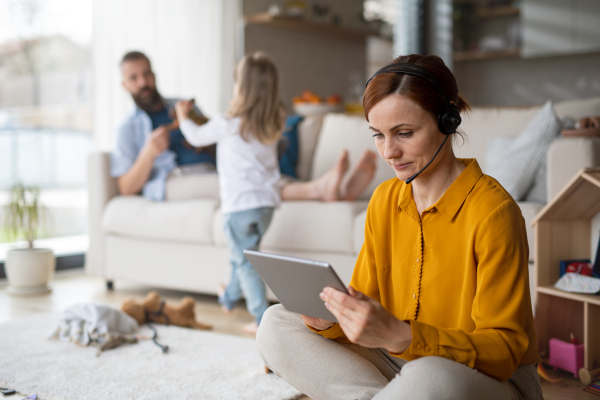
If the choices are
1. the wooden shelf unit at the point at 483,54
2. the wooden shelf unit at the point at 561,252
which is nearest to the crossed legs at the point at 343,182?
the wooden shelf unit at the point at 561,252

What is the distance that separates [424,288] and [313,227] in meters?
1.38

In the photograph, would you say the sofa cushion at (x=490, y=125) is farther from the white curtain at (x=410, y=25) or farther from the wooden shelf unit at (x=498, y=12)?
the wooden shelf unit at (x=498, y=12)

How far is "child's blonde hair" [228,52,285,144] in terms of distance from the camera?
241 cm

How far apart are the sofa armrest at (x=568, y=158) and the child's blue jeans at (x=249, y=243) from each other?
3.47 ft

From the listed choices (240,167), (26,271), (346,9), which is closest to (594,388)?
(240,167)

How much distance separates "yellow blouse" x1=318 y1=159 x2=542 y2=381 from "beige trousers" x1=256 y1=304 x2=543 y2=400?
0.09 feet

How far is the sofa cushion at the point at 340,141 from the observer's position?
3.06 m

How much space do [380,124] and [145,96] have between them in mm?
2441

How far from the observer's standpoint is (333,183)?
260 centimetres

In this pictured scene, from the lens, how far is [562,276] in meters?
1.83

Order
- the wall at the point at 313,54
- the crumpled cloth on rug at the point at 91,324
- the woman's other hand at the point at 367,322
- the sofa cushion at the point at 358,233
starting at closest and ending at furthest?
the woman's other hand at the point at 367,322 < the crumpled cloth on rug at the point at 91,324 < the sofa cushion at the point at 358,233 < the wall at the point at 313,54

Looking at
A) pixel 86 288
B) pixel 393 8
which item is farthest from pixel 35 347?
pixel 393 8

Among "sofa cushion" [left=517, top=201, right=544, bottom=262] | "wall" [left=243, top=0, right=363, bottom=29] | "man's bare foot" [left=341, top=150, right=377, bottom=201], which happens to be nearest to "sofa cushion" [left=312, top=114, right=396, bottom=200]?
"man's bare foot" [left=341, top=150, right=377, bottom=201]

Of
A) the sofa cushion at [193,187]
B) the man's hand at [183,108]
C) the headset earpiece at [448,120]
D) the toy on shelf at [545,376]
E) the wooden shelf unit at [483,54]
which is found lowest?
the toy on shelf at [545,376]
